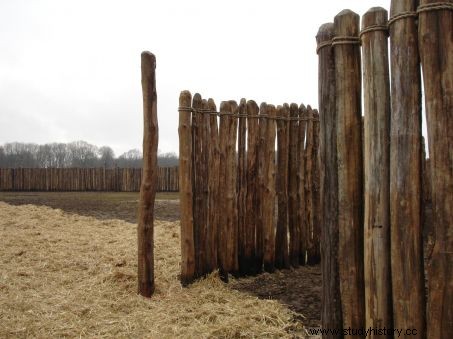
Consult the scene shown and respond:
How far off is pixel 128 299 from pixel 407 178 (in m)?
3.38

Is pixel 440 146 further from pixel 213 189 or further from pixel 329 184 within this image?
pixel 213 189

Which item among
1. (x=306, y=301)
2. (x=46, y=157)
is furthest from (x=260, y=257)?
(x=46, y=157)

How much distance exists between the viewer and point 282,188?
19.7 ft

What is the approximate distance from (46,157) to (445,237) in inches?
3436

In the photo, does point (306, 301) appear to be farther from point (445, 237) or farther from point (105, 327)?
point (445, 237)

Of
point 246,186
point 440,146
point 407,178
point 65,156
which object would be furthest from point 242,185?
point 65,156

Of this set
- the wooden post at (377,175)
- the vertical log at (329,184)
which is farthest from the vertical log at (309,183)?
the wooden post at (377,175)

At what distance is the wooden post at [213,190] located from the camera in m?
5.41

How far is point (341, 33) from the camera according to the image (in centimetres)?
278

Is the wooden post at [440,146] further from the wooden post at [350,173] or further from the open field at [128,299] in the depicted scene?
the open field at [128,299]

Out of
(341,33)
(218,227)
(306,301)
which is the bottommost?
(306,301)

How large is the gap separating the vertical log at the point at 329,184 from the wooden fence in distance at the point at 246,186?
2.59 metres

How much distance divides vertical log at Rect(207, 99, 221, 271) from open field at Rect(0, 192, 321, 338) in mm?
Result: 375

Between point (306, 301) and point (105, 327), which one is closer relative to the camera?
point (105, 327)
